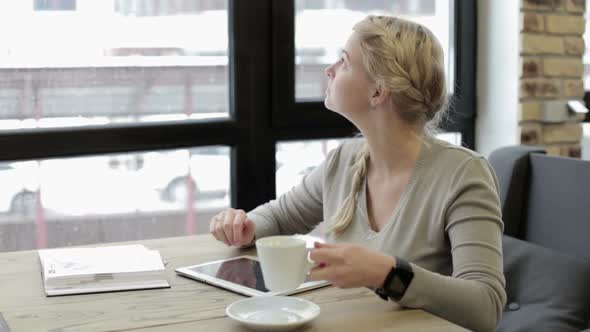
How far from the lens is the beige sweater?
1623mm

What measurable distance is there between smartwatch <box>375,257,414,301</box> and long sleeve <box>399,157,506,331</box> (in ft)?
0.04

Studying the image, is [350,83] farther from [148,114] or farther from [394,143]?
[148,114]

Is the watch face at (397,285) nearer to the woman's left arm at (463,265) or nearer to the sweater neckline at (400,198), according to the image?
the woman's left arm at (463,265)

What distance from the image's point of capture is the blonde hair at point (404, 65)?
193cm

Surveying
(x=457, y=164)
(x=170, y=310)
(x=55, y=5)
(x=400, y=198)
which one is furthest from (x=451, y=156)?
(x=55, y=5)

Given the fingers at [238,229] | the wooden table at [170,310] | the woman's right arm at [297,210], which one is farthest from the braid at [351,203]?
the wooden table at [170,310]

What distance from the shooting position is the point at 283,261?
1.48 meters

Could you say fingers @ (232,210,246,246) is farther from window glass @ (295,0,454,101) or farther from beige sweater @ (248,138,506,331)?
window glass @ (295,0,454,101)

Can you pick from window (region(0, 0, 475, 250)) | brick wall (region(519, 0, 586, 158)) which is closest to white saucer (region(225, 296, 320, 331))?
window (region(0, 0, 475, 250))

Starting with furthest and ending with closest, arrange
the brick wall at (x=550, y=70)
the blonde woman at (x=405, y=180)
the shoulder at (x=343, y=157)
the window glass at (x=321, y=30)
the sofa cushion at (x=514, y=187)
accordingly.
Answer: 1. the brick wall at (x=550, y=70)
2. the window glass at (x=321, y=30)
3. the sofa cushion at (x=514, y=187)
4. the shoulder at (x=343, y=157)
5. the blonde woman at (x=405, y=180)

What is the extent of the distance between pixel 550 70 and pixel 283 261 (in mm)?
1998

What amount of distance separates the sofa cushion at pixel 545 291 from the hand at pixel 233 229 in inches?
25.7

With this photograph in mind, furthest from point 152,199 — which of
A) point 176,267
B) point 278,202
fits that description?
point 176,267

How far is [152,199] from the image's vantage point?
2.85 m
